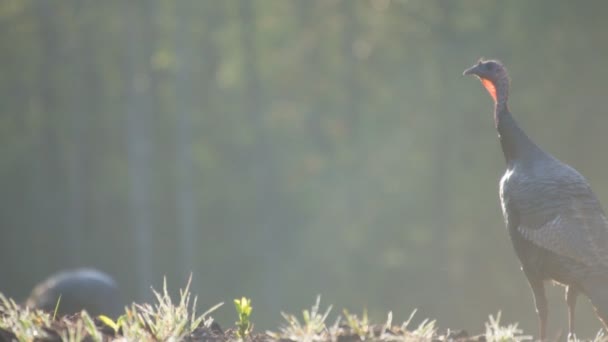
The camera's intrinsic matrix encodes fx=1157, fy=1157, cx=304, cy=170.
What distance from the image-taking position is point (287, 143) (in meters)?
41.0

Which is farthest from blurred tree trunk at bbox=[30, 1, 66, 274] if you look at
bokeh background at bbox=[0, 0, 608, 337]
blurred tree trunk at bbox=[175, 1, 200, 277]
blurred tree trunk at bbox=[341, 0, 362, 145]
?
blurred tree trunk at bbox=[341, 0, 362, 145]

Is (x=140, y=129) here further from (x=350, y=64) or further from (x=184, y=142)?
(x=350, y=64)

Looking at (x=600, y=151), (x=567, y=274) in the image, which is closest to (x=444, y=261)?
(x=600, y=151)

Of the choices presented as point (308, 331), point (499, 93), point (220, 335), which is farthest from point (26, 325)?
point (499, 93)

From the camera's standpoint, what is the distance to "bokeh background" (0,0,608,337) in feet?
115

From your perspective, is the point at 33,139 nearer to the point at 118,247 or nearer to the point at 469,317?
the point at 118,247

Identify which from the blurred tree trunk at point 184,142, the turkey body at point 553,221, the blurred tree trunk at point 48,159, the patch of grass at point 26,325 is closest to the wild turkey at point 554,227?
the turkey body at point 553,221

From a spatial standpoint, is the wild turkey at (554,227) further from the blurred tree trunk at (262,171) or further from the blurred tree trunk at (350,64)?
the blurred tree trunk at (350,64)

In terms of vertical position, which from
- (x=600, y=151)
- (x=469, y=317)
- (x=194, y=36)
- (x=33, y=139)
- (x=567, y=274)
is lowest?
(x=469, y=317)

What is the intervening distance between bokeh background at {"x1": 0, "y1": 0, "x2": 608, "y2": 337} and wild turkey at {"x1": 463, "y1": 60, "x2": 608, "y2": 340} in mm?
20523

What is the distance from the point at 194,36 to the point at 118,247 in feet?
27.3

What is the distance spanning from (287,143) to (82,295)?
25416 mm

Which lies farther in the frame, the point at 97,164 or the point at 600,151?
the point at 97,164

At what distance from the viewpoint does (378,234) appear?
37031 mm
